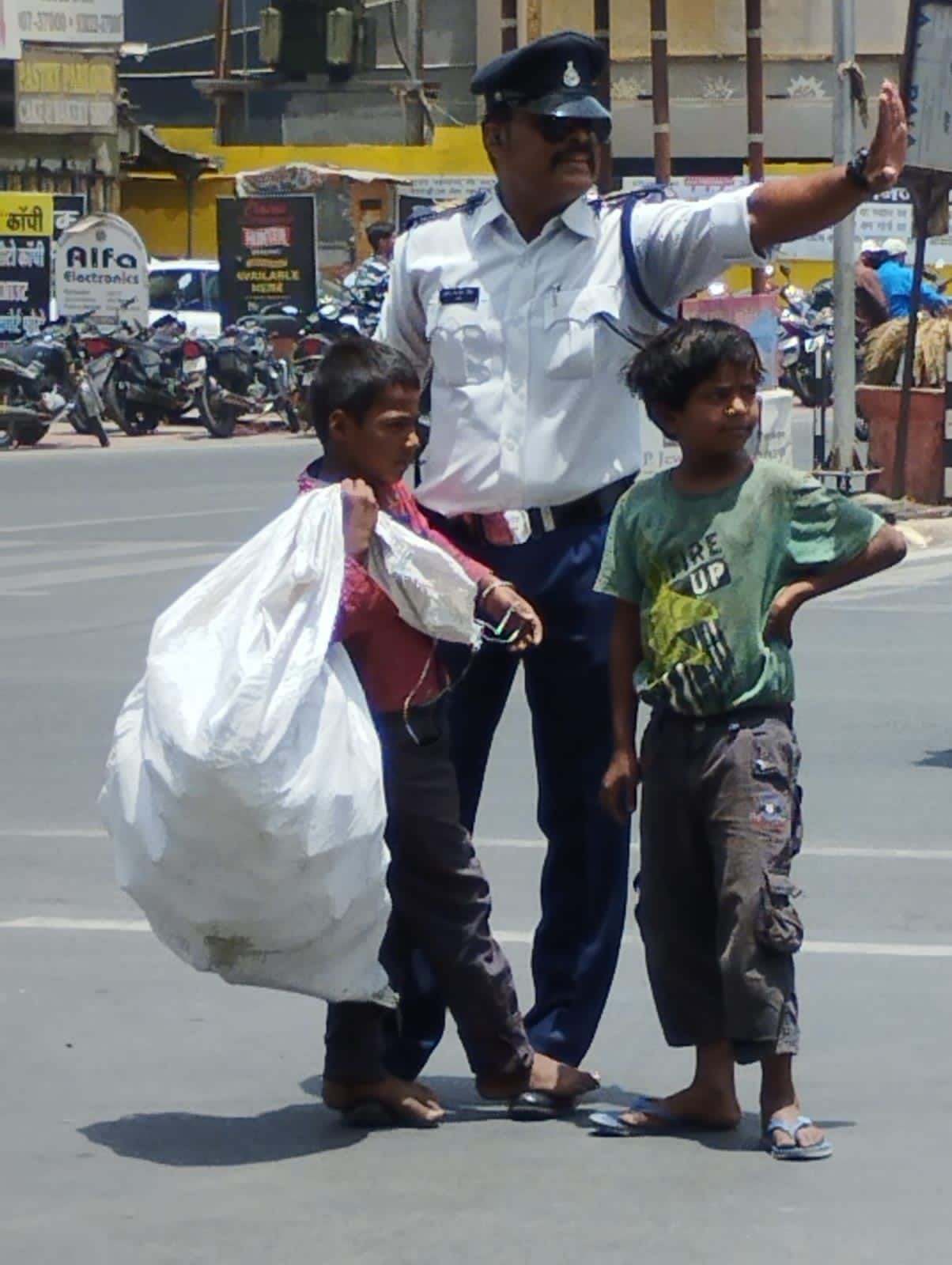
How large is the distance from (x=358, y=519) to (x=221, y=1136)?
3.79 feet

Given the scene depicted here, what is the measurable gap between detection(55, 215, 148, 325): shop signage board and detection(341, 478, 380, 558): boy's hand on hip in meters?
23.6

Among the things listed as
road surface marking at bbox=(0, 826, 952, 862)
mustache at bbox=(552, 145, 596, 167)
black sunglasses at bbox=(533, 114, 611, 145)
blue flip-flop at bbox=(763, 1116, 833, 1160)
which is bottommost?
road surface marking at bbox=(0, 826, 952, 862)

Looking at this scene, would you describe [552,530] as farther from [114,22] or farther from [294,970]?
[114,22]

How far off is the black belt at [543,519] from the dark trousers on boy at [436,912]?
34 centimetres

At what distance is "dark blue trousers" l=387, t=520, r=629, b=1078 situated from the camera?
5027 mm

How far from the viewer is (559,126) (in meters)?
4.93

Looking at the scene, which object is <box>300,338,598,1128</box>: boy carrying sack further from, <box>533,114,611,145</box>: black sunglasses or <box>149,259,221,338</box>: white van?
<box>149,259,221,338</box>: white van

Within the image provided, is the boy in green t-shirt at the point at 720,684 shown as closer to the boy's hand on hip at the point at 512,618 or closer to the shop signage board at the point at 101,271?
the boy's hand on hip at the point at 512,618

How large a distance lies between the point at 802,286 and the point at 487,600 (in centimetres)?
3343

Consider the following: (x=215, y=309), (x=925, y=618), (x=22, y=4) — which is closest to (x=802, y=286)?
(x=215, y=309)

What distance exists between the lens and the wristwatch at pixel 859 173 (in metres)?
4.64

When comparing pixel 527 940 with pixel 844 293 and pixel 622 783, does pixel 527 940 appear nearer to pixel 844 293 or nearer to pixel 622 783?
pixel 622 783

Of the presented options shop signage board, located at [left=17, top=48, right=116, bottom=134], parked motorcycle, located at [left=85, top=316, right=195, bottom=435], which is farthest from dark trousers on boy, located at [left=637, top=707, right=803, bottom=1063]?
shop signage board, located at [left=17, top=48, right=116, bottom=134]

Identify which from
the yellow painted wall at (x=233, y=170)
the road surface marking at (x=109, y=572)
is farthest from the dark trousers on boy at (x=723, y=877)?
the yellow painted wall at (x=233, y=170)
